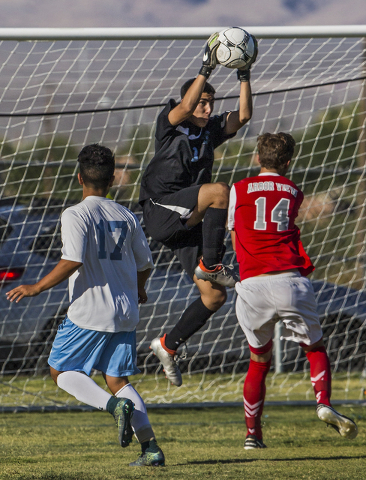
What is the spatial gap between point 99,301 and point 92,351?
11.1 inches

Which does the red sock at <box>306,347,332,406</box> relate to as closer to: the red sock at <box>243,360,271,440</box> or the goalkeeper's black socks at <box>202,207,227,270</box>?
the red sock at <box>243,360,271,440</box>

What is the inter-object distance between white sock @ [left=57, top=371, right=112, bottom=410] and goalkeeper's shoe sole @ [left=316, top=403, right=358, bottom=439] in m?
1.18

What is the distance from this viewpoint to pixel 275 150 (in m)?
3.82

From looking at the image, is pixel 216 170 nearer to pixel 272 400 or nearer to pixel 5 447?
pixel 272 400

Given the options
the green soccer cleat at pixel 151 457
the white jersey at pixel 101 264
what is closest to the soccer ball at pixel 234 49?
the white jersey at pixel 101 264

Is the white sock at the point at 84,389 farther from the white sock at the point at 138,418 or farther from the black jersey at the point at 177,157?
the black jersey at the point at 177,157

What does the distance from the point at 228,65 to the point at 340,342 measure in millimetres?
4687

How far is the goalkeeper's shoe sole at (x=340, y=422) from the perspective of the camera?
3398 millimetres

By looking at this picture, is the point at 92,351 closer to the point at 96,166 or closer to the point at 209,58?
the point at 96,166

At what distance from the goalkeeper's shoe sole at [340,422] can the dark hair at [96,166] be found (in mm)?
1738

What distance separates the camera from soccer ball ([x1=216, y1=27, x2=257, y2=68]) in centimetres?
393

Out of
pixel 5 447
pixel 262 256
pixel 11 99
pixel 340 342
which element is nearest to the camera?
pixel 262 256

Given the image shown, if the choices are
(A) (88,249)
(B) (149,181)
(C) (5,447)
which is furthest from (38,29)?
(C) (5,447)

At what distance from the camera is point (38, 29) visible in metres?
5.20
